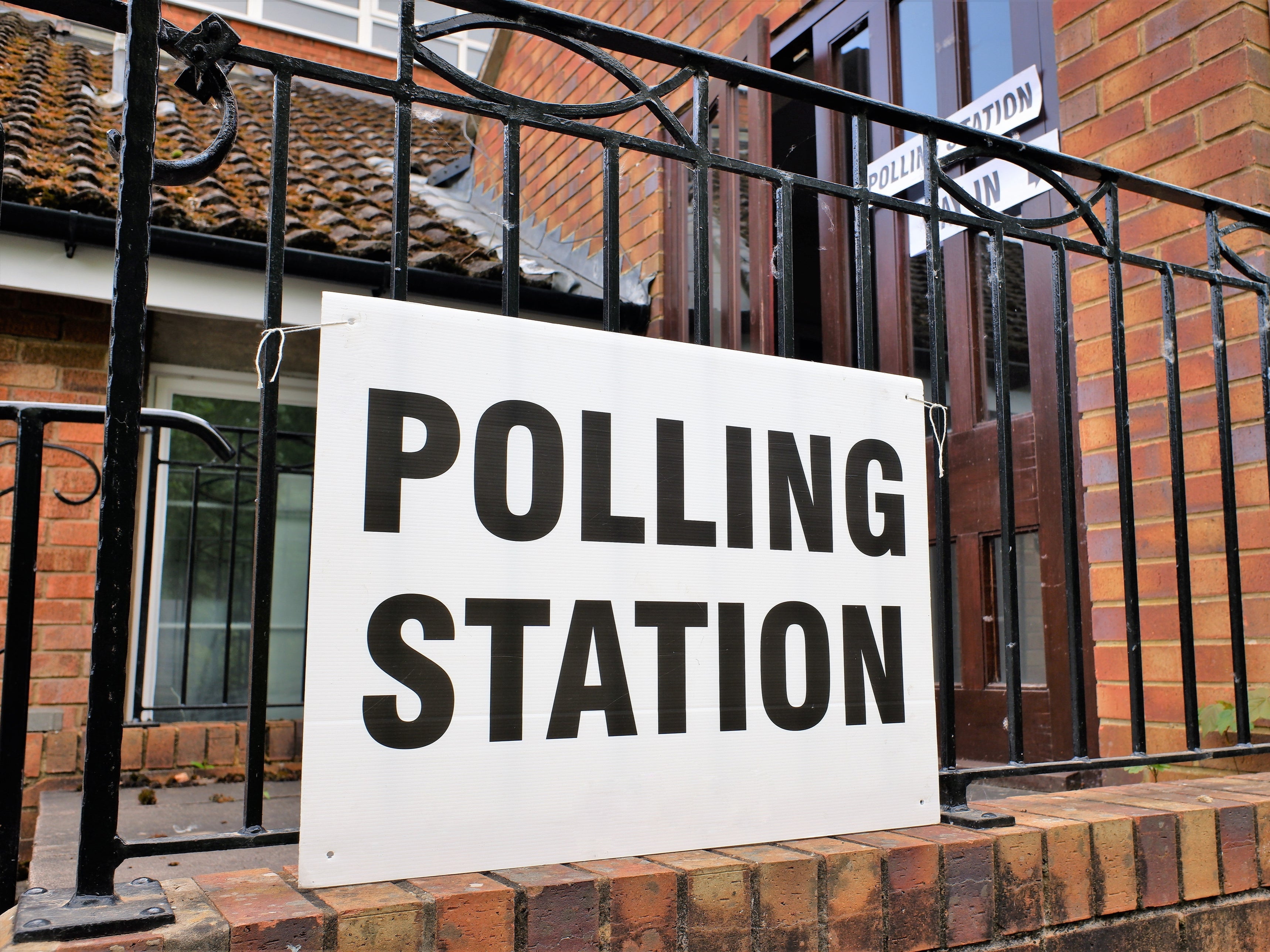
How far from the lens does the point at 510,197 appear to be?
1.40 metres

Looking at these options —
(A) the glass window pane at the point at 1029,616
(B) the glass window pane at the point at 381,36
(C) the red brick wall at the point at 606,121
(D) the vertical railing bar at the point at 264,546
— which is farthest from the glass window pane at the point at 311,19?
(D) the vertical railing bar at the point at 264,546

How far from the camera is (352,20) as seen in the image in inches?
351

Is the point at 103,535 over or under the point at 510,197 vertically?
under

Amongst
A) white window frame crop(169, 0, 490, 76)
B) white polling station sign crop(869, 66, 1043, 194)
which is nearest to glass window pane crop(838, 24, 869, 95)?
white polling station sign crop(869, 66, 1043, 194)

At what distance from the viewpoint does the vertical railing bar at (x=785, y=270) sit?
1.55m

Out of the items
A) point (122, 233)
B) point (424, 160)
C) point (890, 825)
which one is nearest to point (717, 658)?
point (890, 825)

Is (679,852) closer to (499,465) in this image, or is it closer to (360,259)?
(499,465)

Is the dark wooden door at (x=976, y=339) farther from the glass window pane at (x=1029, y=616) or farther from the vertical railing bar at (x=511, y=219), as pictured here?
the vertical railing bar at (x=511, y=219)

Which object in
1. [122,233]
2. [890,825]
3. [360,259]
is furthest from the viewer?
[360,259]

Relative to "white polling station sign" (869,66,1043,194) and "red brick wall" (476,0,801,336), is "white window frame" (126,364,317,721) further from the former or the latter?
"white polling station sign" (869,66,1043,194)

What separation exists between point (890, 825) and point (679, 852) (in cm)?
35

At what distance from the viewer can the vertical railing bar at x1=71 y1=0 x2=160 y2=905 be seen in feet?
3.42

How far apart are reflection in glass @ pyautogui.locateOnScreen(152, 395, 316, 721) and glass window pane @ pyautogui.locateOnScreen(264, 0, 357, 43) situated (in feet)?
16.1

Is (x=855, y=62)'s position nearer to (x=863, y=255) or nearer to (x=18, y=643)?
(x=863, y=255)
